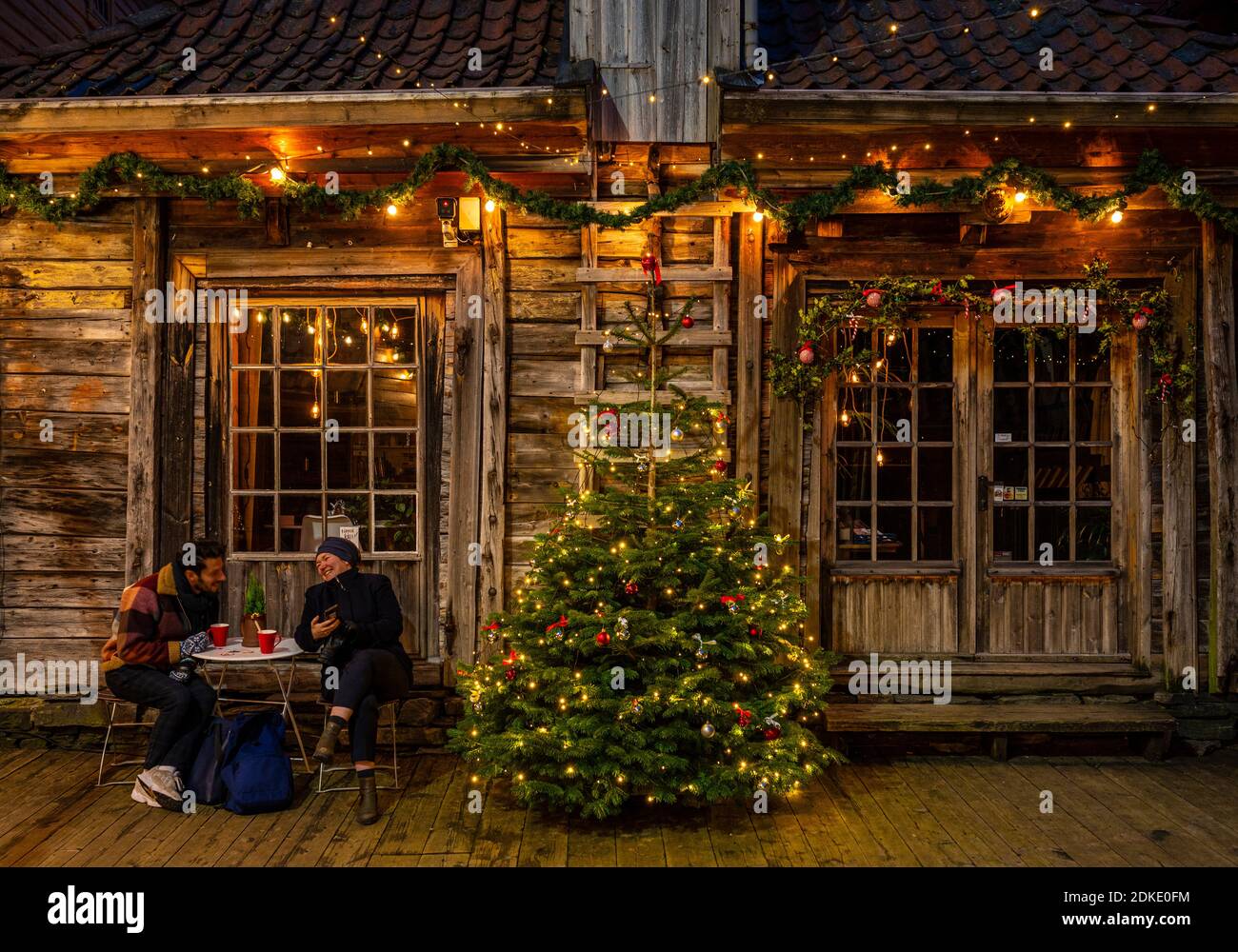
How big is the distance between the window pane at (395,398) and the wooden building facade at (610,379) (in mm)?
24

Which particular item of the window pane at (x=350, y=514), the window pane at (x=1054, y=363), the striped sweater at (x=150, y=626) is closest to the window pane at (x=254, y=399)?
the window pane at (x=350, y=514)

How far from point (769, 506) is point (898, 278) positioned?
5.59 feet

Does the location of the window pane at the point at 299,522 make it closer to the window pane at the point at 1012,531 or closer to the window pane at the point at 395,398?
the window pane at the point at 395,398

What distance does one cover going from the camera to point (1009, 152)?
5.72 m

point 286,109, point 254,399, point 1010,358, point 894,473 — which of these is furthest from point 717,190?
point 254,399

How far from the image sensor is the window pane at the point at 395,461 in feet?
20.6

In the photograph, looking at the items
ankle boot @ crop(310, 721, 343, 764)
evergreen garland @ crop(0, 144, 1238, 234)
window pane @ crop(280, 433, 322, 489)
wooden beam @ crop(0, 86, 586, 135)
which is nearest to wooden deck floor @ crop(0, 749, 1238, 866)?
ankle boot @ crop(310, 721, 343, 764)

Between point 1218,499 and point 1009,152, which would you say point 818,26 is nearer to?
point 1009,152

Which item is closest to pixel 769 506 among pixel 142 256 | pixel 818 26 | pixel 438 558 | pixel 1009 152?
pixel 438 558

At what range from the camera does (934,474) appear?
6.35 meters

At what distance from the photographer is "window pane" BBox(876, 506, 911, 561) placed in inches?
249

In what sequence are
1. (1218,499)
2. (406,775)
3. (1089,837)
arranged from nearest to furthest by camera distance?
(1089,837), (406,775), (1218,499)

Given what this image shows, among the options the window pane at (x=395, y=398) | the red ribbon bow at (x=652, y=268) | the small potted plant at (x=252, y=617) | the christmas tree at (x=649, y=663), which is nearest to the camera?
the christmas tree at (x=649, y=663)

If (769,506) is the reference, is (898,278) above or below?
above
